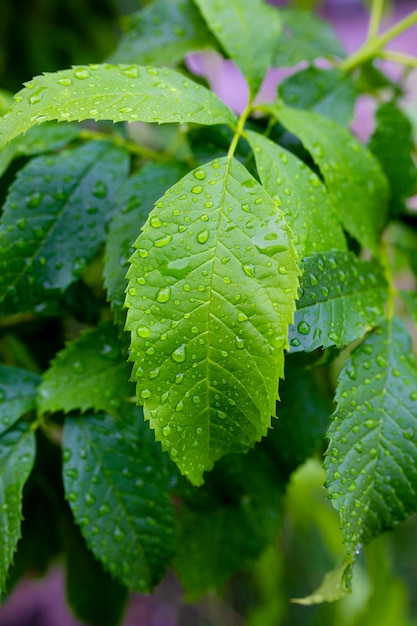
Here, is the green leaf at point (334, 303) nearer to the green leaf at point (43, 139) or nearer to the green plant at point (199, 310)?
the green plant at point (199, 310)

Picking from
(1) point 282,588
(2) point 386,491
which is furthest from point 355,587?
(2) point 386,491

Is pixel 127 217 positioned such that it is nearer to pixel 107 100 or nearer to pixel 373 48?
pixel 107 100

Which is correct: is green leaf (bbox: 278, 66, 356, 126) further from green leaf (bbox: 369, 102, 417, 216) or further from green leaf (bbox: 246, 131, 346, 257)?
green leaf (bbox: 246, 131, 346, 257)

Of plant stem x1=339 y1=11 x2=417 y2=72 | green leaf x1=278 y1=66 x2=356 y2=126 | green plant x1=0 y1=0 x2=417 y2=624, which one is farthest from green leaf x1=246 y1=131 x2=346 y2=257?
plant stem x1=339 y1=11 x2=417 y2=72

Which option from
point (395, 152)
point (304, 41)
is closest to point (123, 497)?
point (395, 152)

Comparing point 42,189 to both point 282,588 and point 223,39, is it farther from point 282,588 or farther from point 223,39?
point 282,588

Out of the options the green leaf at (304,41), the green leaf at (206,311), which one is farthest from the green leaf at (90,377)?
the green leaf at (304,41)

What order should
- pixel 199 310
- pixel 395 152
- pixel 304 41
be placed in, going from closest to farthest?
pixel 199 310
pixel 395 152
pixel 304 41
